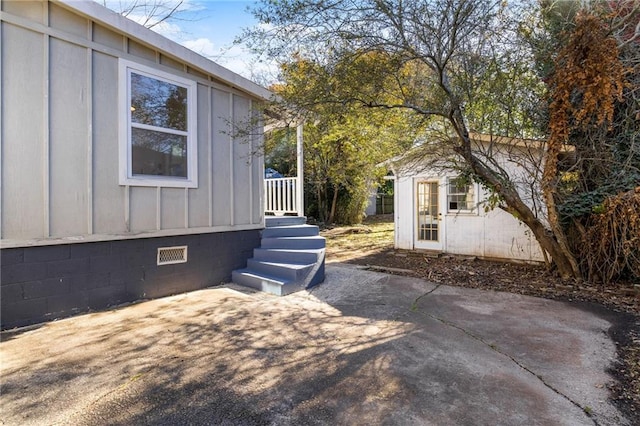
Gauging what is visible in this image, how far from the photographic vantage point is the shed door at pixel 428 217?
8828 mm

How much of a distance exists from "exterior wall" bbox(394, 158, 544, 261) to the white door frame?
26mm

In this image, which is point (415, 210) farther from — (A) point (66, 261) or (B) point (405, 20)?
(A) point (66, 261)

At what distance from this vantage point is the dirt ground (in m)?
2.78

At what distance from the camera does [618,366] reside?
9.32 feet

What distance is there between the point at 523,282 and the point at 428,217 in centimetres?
341

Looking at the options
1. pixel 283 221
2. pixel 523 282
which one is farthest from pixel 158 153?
pixel 523 282

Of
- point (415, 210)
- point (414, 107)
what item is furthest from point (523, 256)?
point (414, 107)

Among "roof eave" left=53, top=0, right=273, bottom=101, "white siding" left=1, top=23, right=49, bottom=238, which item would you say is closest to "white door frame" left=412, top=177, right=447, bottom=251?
"roof eave" left=53, top=0, right=273, bottom=101

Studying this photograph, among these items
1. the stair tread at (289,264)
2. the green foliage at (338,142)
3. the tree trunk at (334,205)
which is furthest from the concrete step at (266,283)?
the tree trunk at (334,205)

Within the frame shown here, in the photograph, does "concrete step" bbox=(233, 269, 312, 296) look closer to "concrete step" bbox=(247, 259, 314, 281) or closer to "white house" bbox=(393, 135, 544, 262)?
"concrete step" bbox=(247, 259, 314, 281)

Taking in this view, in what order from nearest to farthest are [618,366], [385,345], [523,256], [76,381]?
[76,381] → [618,366] → [385,345] → [523,256]

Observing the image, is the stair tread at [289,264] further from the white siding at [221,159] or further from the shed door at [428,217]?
the shed door at [428,217]

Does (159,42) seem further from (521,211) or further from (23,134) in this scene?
(521,211)

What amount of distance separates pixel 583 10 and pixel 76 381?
6.64 m
